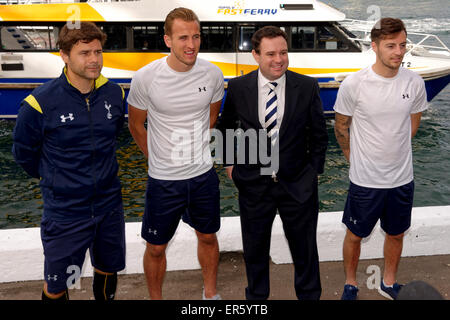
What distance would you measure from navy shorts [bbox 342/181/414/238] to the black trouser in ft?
1.50

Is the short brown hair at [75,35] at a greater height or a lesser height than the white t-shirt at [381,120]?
greater

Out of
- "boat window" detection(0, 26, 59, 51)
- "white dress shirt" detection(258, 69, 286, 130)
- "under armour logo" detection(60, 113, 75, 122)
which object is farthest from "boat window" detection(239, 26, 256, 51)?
"under armour logo" detection(60, 113, 75, 122)

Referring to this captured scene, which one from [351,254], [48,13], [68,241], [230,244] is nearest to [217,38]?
[48,13]

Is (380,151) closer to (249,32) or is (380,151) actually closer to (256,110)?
(256,110)

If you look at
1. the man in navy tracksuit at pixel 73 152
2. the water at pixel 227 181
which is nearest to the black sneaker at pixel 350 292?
the man in navy tracksuit at pixel 73 152

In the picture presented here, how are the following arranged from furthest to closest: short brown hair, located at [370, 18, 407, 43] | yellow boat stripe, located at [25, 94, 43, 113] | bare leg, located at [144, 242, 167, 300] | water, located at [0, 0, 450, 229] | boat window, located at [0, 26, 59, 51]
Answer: boat window, located at [0, 26, 59, 51]
water, located at [0, 0, 450, 229]
bare leg, located at [144, 242, 167, 300]
short brown hair, located at [370, 18, 407, 43]
yellow boat stripe, located at [25, 94, 43, 113]

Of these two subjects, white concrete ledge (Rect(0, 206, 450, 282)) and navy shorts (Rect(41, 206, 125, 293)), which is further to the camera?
white concrete ledge (Rect(0, 206, 450, 282))

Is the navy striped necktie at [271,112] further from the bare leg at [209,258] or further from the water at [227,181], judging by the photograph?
the water at [227,181]

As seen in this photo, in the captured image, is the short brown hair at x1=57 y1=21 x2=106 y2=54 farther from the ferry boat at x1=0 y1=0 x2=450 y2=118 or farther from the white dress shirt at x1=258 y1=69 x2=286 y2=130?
the ferry boat at x1=0 y1=0 x2=450 y2=118

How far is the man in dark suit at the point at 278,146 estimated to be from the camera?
9.97 ft

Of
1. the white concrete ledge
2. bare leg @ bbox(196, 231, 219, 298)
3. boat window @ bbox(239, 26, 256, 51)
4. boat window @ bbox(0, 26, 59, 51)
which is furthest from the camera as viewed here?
boat window @ bbox(239, 26, 256, 51)

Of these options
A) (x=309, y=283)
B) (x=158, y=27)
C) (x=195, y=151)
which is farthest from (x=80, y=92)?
(x=158, y=27)

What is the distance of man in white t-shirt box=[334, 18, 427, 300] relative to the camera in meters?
3.26

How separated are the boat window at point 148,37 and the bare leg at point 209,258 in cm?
786
